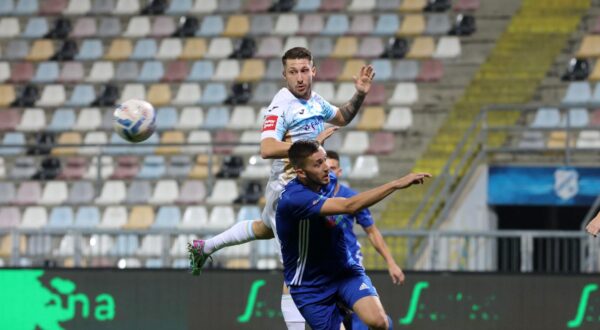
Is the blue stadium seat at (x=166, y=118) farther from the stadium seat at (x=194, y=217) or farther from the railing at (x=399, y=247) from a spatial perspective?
the railing at (x=399, y=247)

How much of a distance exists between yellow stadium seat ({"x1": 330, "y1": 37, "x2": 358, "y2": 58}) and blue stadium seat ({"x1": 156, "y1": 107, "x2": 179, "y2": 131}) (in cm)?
255

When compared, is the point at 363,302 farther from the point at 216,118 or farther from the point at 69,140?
the point at 69,140

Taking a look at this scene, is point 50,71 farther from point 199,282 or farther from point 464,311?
point 464,311

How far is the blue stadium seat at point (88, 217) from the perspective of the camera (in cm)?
1931

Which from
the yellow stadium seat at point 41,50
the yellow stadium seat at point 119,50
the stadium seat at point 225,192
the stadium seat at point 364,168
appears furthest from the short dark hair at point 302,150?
the yellow stadium seat at point 41,50

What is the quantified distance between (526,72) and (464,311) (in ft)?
23.3

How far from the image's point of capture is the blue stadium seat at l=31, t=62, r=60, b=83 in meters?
22.4

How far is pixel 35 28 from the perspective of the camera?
75.9 ft

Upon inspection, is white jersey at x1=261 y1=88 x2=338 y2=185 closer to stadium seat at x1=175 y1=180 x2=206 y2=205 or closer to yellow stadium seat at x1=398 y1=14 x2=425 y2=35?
stadium seat at x1=175 y1=180 x2=206 y2=205

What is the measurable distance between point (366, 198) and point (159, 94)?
13.8 metres

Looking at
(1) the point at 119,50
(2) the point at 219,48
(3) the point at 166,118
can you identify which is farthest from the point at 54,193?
(2) the point at 219,48

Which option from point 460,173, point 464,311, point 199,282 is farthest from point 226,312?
point 460,173

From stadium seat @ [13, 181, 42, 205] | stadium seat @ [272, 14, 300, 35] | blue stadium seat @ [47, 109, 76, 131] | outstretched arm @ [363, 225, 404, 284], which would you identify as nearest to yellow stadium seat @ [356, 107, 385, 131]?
stadium seat @ [272, 14, 300, 35]

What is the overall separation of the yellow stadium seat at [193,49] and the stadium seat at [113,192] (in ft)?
10.1
